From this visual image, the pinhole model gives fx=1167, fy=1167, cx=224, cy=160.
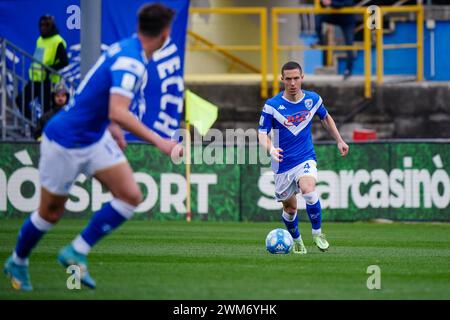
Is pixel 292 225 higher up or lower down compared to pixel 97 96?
lower down

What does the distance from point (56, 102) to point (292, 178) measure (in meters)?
7.94

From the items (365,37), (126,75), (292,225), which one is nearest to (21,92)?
(365,37)

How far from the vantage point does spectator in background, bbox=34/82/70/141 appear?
71.8 feet

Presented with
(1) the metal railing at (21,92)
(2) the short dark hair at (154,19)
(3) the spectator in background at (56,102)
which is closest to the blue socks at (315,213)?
(2) the short dark hair at (154,19)

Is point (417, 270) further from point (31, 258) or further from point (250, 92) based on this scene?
point (250, 92)

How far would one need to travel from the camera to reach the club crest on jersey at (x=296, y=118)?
1529 cm

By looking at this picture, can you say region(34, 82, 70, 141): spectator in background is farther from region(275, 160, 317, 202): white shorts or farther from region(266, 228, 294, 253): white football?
region(266, 228, 294, 253): white football

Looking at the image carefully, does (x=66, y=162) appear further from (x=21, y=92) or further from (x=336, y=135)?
(x=21, y=92)

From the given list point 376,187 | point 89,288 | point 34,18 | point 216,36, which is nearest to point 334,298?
point 89,288

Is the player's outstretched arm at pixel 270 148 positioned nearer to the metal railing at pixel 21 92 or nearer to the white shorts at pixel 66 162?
the white shorts at pixel 66 162

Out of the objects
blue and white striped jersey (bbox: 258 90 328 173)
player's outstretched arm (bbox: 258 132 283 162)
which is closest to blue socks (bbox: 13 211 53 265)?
player's outstretched arm (bbox: 258 132 283 162)

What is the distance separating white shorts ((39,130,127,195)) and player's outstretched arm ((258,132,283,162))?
3940mm

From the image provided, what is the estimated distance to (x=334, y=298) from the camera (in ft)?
32.6

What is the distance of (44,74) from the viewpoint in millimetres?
23250
